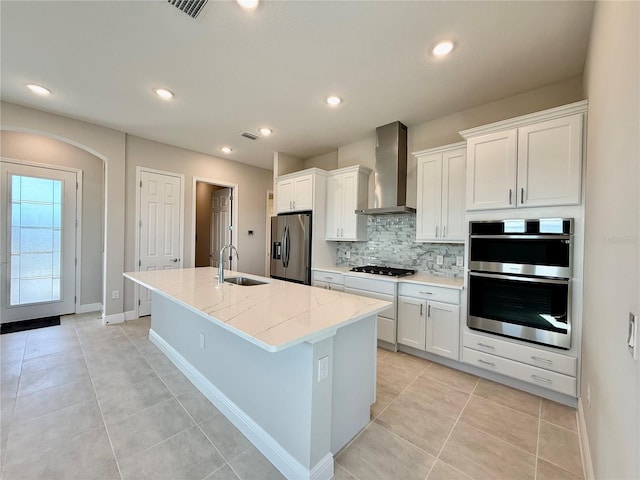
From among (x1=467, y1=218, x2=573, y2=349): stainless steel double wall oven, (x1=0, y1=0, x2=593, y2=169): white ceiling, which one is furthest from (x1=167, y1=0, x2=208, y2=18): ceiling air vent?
(x1=467, y1=218, x2=573, y2=349): stainless steel double wall oven

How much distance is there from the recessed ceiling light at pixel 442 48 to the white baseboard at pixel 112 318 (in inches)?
193

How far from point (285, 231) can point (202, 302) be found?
257 cm

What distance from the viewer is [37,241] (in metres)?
3.87

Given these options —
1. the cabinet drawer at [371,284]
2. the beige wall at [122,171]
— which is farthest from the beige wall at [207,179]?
the cabinet drawer at [371,284]

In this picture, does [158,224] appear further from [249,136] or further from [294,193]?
[294,193]

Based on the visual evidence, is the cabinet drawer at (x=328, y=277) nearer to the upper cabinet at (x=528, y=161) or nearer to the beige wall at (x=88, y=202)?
the upper cabinet at (x=528, y=161)

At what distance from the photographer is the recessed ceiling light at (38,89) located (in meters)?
2.65

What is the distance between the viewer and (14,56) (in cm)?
221

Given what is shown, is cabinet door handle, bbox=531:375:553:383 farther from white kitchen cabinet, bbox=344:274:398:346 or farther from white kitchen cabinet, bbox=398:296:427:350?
white kitchen cabinet, bbox=344:274:398:346

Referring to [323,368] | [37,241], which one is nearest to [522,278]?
[323,368]

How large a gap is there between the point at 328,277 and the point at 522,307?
2.19 metres

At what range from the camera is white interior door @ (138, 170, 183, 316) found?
4.09 m

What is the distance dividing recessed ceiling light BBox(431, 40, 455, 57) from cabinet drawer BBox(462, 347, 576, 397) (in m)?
2.57

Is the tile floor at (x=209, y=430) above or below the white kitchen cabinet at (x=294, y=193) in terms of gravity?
below
